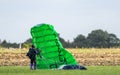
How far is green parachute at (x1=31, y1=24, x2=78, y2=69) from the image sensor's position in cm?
3878

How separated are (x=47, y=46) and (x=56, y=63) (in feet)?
4.87

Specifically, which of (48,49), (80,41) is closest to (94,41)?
(80,41)

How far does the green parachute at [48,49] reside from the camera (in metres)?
38.8

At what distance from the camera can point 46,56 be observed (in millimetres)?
39656

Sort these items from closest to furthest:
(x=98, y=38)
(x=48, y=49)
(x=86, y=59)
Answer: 1. (x=48, y=49)
2. (x=86, y=59)
3. (x=98, y=38)

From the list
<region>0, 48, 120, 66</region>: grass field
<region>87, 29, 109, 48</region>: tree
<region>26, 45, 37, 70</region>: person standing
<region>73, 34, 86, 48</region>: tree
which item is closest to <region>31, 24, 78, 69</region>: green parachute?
<region>26, 45, 37, 70</region>: person standing

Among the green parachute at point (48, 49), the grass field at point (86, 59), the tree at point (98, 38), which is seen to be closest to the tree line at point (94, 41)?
the tree at point (98, 38)

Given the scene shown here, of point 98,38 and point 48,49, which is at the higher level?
point 98,38

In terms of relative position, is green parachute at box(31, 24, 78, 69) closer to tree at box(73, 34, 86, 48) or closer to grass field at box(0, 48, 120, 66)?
grass field at box(0, 48, 120, 66)

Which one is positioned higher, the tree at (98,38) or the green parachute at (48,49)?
the tree at (98,38)

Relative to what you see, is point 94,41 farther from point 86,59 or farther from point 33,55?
point 33,55

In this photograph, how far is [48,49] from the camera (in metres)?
39.8

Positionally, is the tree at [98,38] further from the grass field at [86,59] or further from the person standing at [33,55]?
the person standing at [33,55]

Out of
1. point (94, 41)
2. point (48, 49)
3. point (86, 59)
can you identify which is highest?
point (94, 41)
